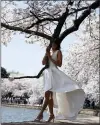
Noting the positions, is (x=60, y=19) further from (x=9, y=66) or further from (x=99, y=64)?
(x=99, y=64)

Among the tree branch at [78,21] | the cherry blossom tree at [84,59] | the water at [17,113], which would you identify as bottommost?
the water at [17,113]

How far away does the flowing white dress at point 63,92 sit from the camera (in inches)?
63.1

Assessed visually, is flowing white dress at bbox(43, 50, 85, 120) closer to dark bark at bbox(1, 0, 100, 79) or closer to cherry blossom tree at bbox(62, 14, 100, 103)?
dark bark at bbox(1, 0, 100, 79)

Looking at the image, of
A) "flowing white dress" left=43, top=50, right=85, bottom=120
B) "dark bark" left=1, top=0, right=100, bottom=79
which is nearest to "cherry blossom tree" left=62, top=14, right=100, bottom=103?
"dark bark" left=1, top=0, right=100, bottom=79

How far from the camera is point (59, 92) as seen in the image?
5.37 ft

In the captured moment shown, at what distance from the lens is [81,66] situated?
3.15 meters

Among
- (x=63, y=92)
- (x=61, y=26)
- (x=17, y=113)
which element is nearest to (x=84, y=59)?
(x=61, y=26)

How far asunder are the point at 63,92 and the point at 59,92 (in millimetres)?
26

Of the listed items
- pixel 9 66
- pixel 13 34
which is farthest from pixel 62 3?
pixel 9 66

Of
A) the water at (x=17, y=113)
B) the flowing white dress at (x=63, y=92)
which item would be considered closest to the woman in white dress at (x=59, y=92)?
the flowing white dress at (x=63, y=92)

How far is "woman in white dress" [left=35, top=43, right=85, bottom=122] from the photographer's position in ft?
5.25

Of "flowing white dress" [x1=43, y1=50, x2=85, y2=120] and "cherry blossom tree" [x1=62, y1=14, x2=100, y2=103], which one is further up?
"cherry blossom tree" [x1=62, y1=14, x2=100, y2=103]

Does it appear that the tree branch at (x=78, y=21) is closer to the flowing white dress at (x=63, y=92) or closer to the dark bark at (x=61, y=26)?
the dark bark at (x=61, y=26)

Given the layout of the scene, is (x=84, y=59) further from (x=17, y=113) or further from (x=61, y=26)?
(x=17, y=113)
